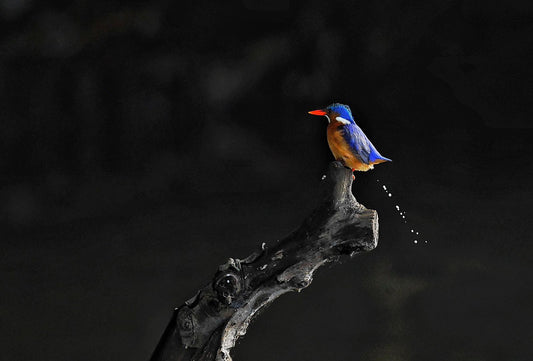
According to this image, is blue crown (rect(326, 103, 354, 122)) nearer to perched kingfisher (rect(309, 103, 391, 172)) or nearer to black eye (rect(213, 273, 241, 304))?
perched kingfisher (rect(309, 103, 391, 172))

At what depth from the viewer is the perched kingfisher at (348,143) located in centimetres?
192

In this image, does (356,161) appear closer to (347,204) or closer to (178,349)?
(347,204)

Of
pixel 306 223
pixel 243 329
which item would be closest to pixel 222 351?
pixel 243 329

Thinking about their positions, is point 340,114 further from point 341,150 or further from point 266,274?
point 266,274

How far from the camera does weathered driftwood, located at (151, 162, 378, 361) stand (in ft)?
6.28

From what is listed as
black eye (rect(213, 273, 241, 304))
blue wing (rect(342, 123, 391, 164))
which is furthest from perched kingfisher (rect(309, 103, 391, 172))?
black eye (rect(213, 273, 241, 304))

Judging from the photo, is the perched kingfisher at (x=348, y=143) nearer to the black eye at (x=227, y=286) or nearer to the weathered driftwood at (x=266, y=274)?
the weathered driftwood at (x=266, y=274)

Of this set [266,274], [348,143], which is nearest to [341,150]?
[348,143]

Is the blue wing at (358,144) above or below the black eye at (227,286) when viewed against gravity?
above

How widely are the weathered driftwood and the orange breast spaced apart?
20 mm

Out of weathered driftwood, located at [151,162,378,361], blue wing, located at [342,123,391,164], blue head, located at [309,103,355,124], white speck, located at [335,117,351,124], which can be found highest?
blue head, located at [309,103,355,124]

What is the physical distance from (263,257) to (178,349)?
0.30m

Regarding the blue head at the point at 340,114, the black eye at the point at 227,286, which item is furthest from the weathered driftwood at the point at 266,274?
the blue head at the point at 340,114

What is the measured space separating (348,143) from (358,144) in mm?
23
